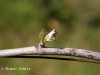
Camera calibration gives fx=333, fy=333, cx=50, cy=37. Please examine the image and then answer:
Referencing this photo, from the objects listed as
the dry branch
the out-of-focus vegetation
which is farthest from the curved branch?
the out-of-focus vegetation

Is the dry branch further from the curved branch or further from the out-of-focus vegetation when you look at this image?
the out-of-focus vegetation

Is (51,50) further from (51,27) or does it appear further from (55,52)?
(51,27)

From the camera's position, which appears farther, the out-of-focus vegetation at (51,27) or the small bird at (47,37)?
the out-of-focus vegetation at (51,27)

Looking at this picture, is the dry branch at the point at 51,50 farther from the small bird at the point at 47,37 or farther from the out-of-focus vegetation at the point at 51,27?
the out-of-focus vegetation at the point at 51,27

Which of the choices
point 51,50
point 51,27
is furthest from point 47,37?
point 51,27

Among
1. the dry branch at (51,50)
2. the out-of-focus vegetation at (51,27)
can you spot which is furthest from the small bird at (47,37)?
the out-of-focus vegetation at (51,27)

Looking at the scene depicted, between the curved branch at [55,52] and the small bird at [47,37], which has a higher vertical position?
the small bird at [47,37]

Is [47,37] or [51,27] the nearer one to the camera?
[47,37]

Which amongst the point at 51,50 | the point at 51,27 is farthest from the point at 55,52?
the point at 51,27

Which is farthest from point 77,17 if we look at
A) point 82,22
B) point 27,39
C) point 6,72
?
point 6,72
